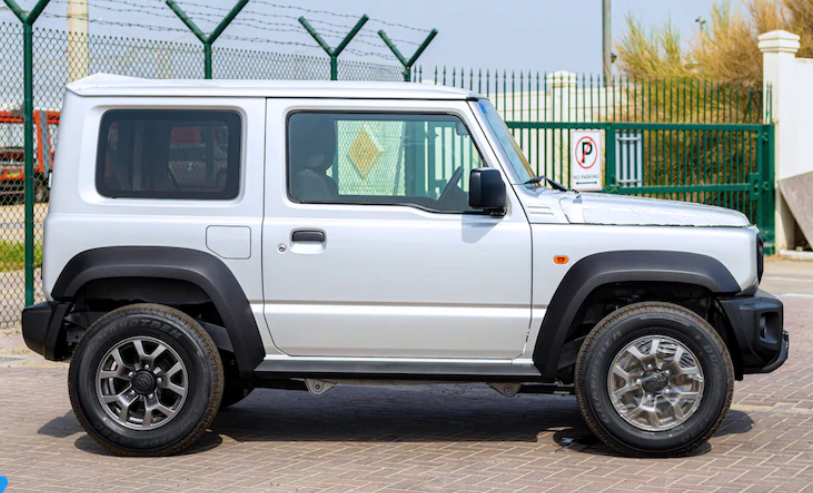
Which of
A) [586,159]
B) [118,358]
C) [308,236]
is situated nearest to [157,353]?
[118,358]

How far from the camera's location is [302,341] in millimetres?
6543

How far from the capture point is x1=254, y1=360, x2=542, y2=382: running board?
21.3 ft

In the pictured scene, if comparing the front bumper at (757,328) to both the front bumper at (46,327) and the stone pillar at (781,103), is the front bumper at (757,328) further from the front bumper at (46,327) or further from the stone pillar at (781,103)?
the stone pillar at (781,103)

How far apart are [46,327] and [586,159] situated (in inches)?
347

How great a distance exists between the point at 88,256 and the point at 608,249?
9.08ft

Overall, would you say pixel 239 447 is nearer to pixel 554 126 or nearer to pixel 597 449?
pixel 597 449

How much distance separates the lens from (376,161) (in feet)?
21.5

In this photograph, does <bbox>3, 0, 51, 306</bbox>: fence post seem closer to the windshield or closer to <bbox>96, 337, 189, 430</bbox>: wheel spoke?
<bbox>96, 337, 189, 430</bbox>: wheel spoke

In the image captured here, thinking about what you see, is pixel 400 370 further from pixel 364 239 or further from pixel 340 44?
pixel 340 44

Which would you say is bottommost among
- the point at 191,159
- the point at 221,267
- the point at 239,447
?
the point at 239,447

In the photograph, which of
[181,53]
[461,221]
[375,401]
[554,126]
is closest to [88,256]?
[461,221]

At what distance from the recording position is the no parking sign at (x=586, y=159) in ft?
46.1

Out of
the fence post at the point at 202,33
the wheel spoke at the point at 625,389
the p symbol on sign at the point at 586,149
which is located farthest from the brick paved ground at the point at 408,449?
the p symbol on sign at the point at 586,149

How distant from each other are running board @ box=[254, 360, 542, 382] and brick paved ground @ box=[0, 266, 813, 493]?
1.43 ft
